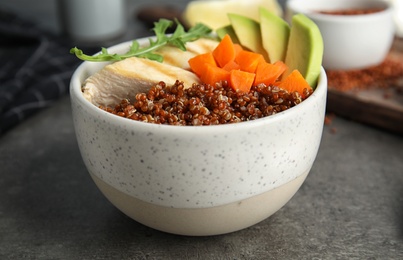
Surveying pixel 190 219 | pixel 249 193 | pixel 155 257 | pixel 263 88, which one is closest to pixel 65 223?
pixel 155 257

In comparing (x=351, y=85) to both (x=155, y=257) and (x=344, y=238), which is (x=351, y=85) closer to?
(x=344, y=238)

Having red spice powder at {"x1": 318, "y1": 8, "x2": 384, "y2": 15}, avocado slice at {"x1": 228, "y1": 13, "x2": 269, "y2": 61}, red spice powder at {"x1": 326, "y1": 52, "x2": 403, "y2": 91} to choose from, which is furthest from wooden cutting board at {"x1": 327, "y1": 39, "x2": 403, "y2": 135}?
avocado slice at {"x1": 228, "y1": 13, "x2": 269, "y2": 61}

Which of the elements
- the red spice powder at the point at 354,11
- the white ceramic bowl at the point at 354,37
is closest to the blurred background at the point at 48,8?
the red spice powder at the point at 354,11

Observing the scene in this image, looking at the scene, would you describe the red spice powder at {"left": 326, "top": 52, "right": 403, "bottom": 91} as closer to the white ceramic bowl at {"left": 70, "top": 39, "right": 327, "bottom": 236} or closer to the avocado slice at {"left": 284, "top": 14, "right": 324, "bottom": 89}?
the avocado slice at {"left": 284, "top": 14, "right": 324, "bottom": 89}

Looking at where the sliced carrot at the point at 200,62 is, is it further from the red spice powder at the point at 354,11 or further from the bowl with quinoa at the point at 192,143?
the red spice powder at the point at 354,11

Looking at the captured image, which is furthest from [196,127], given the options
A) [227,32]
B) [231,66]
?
[227,32]
